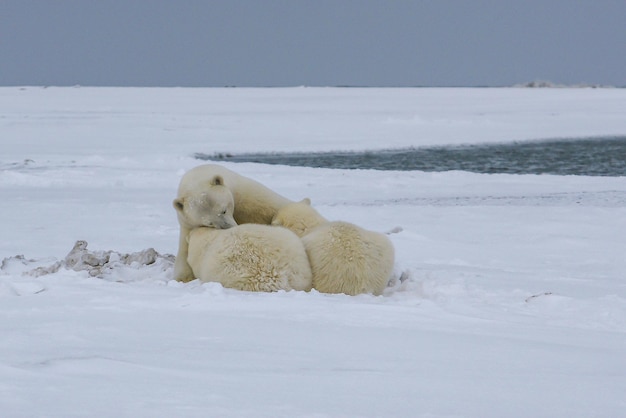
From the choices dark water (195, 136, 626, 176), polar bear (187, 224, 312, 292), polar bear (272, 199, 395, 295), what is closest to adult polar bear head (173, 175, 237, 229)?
polar bear (187, 224, 312, 292)

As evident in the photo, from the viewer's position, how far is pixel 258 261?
444cm

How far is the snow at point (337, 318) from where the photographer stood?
2.25 metres

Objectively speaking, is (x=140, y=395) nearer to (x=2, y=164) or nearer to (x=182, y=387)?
(x=182, y=387)

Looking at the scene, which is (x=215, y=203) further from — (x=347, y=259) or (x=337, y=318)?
(x=337, y=318)

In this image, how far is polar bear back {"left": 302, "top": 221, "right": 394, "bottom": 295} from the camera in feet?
15.0

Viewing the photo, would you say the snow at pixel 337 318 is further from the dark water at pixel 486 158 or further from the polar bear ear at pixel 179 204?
the dark water at pixel 486 158

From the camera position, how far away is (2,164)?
14.3 meters

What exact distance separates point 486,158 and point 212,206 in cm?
1491

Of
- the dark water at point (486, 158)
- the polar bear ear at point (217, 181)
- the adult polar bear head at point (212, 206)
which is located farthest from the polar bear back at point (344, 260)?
the dark water at point (486, 158)

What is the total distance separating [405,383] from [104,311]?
1431mm

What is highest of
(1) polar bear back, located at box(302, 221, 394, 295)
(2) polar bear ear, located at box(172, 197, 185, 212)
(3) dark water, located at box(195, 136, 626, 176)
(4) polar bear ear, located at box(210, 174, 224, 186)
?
(4) polar bear ear, located at box(210, 174, 224, 186)

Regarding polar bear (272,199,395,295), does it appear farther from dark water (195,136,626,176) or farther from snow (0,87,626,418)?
dark water (195,136,626,176)

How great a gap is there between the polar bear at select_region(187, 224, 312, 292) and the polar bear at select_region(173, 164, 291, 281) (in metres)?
0.31

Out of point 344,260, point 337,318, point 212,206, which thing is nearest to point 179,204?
point 212,206
